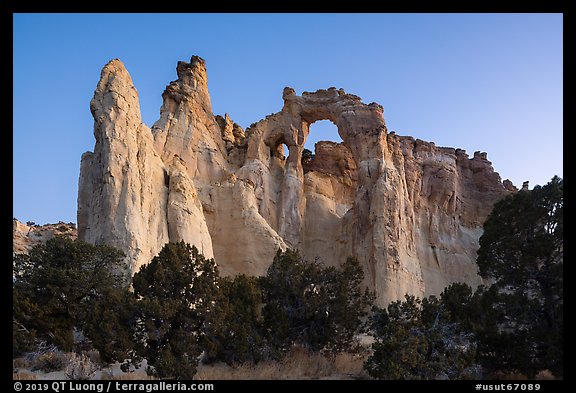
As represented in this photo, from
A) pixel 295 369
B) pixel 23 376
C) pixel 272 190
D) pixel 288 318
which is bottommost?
pixel 295 369

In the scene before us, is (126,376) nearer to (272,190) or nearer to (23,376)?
(23,376)

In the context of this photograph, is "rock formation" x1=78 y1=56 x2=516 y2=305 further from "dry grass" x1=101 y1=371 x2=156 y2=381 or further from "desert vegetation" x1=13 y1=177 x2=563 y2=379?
"dry grass" x1=101 y1=371 x2=156 y2=381

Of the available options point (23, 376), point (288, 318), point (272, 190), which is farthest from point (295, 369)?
point (272, 190)

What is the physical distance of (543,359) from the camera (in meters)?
14.7

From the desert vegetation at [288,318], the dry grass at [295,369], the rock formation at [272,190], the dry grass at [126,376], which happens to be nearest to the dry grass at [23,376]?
the desert vegetation at [288,318]

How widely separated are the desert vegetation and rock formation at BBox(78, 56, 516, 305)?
5862mm

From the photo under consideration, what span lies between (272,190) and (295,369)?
2434cm

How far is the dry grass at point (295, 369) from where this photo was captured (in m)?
16.1

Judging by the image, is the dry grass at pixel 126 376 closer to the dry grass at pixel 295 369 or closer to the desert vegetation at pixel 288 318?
the desert vegetation at pixel 288 318

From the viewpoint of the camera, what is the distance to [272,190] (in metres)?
40.5

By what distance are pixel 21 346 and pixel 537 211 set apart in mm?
16173
